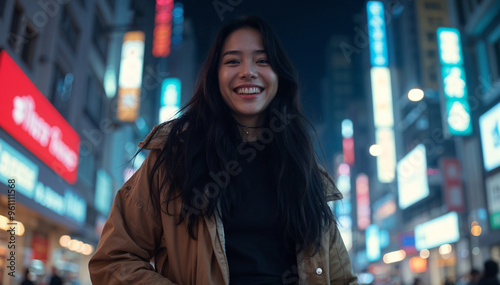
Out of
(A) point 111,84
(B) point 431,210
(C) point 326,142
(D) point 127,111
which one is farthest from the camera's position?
(C) point 326,142

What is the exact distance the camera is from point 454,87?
1775 centimetres

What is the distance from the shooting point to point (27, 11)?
10.8 meters

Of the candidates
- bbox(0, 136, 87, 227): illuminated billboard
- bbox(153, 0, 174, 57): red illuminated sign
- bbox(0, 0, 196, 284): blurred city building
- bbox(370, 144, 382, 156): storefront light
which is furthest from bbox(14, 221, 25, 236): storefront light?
bbox(153, 0, 174, 57): red illuminated sign

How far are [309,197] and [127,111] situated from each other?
18.6 metres

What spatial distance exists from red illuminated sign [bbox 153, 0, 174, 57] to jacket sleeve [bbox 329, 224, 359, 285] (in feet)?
98.6

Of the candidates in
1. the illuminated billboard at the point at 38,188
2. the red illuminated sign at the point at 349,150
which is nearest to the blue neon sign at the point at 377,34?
the red illuminated sign at the point at 349,150

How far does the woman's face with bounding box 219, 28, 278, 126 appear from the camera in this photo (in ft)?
6.32

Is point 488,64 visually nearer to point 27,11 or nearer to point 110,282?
point 27,11

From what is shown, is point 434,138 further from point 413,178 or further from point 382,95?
point 382,95

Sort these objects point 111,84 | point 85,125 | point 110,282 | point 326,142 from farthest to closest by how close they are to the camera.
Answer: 1. point 326,142
2. point 111,84
3. point 85,125
4. point 110,282

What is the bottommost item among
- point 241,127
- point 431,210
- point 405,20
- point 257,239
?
point 257,239

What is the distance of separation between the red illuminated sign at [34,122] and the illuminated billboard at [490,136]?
45.5ft

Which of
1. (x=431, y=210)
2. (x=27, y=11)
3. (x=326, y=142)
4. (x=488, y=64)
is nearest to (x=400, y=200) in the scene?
(x=431, y=210)

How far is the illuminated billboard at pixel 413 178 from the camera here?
2861 cm
